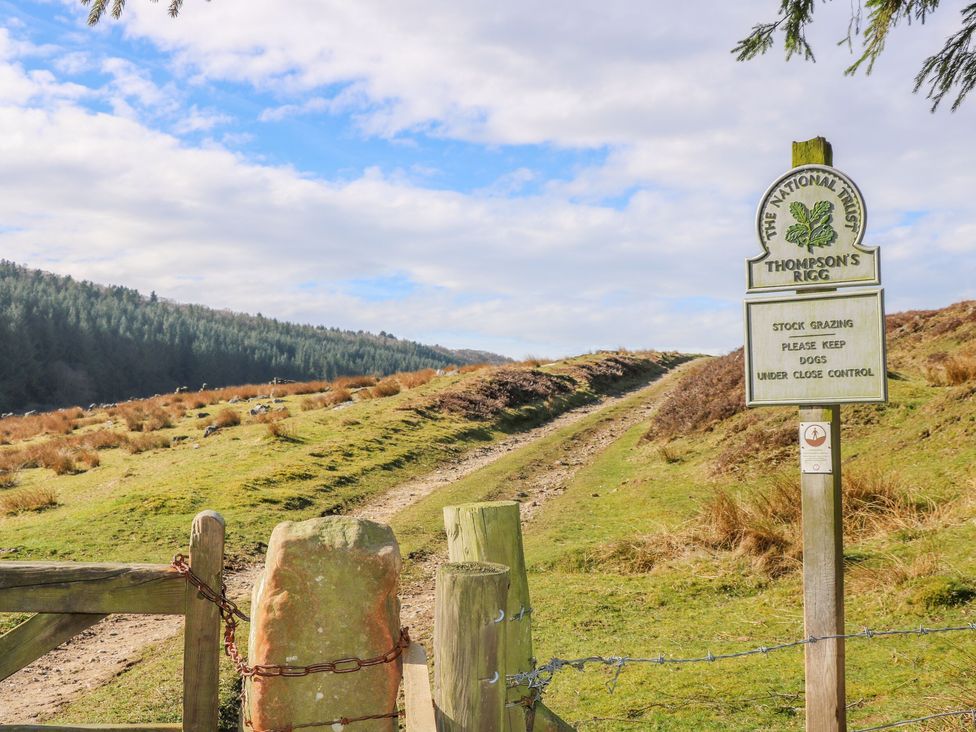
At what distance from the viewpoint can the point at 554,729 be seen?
140 inches

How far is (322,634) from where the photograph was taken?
257 centimetres

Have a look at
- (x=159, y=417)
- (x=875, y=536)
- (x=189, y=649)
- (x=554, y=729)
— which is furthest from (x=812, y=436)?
(x=159, y=417)

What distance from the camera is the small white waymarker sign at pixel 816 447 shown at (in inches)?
175

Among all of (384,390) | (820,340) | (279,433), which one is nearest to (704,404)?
(279,433)

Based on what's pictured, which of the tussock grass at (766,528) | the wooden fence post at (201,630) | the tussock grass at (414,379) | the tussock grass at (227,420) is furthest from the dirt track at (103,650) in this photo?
the tussock grass at (414,379)

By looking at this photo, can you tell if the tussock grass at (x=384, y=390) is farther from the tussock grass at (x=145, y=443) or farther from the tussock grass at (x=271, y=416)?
the tussock grass at (x=145, y=443)

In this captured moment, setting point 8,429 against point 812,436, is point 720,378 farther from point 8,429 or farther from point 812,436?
point 8,429

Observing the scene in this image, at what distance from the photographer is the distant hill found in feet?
302

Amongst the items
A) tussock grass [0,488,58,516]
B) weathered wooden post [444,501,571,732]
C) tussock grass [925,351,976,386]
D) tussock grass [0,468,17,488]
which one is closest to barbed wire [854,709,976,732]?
weathered wooden post [444,501,571,732]

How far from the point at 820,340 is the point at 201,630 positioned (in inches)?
149

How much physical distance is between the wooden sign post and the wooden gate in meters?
3.42

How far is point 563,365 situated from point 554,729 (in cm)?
3518

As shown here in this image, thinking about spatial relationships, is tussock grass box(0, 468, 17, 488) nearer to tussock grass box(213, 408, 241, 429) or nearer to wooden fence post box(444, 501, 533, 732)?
tussock grass box(213, 408, 241, 429)

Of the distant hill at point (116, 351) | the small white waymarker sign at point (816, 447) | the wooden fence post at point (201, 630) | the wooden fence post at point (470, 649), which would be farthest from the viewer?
the distant hill at point (116, 351)
